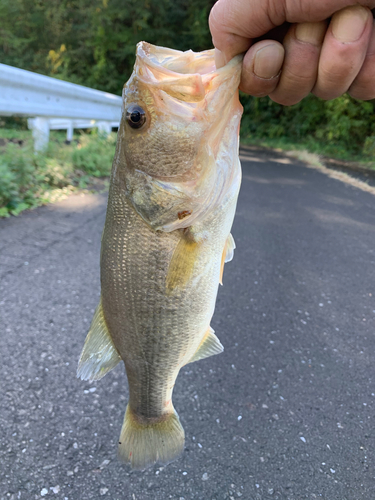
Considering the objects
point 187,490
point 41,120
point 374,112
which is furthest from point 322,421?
point 374,112

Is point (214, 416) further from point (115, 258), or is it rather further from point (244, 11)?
point (244, 11)

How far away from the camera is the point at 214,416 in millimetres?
2357

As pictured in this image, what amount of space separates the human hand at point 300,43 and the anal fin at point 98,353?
45.8 inches

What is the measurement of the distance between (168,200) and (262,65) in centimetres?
61

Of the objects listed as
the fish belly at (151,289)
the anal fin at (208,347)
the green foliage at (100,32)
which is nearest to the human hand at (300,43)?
the fish belly at (151,289)

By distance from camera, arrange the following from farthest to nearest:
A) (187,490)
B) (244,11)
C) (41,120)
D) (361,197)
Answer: (361,197) → (41,120) → (187,490) → (244,11)

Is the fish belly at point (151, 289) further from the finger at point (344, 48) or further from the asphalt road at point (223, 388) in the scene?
the asphalt road at point (223, 388)

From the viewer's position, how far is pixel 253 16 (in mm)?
1214

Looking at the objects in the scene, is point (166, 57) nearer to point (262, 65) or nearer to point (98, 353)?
point (262, 65)

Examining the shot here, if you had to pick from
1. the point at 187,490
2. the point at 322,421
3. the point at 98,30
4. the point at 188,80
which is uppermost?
the point at 98,30

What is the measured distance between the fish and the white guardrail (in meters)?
4.82

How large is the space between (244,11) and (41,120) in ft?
21.6

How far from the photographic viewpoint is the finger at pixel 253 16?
114cm

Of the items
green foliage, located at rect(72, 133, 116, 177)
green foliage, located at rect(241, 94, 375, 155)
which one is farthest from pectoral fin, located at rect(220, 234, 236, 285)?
green foliage, located at rect(241, 94, 375, 155)
